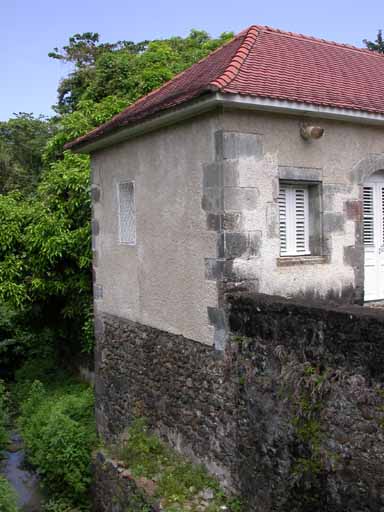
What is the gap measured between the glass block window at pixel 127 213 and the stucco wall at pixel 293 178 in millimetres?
2705

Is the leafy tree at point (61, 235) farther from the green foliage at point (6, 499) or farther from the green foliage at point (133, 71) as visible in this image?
the green foliage at point (6, 499)

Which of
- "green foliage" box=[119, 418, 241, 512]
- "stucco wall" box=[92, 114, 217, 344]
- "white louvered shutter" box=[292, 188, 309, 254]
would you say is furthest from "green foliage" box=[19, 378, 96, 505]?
"white louvered shutter" box=[292, 188, 309, 254]

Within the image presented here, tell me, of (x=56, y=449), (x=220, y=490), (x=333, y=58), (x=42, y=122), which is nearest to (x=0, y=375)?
(x=56, y=449)

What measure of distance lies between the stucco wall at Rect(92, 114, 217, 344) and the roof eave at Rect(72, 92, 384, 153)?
18cm

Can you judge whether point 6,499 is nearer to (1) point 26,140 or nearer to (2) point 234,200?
(2) point 234,200

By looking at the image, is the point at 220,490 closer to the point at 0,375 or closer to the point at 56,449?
the point at 56,449

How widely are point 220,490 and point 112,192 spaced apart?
17.0 feet

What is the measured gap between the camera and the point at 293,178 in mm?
7441

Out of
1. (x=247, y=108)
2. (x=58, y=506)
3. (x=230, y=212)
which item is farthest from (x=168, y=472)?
(x=247, y=108)

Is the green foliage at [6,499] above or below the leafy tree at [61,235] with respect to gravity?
below

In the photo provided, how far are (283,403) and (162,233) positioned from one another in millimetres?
3266

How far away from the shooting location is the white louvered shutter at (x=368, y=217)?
28.3 ft

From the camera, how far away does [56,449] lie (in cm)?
1030

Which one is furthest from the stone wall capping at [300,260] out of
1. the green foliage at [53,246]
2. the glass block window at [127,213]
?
the green foliage at [53,246]
